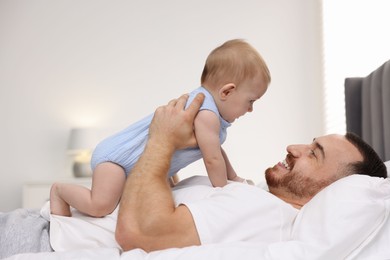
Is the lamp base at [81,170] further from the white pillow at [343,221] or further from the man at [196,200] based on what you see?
the white pillow at [343,221]

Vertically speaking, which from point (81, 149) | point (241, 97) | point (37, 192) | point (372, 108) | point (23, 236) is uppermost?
point (241, 97)

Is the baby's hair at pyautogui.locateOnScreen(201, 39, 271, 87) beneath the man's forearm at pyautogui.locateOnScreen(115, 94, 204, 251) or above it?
above

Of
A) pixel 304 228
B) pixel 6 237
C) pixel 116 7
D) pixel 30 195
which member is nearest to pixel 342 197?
pixel 304 228

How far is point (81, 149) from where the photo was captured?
4.30 meters

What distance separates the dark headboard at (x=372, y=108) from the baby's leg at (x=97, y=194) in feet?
5.04

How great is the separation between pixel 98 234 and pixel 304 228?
0.55 meters

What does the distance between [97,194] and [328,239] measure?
672 millimetres

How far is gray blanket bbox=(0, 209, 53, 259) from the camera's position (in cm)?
127

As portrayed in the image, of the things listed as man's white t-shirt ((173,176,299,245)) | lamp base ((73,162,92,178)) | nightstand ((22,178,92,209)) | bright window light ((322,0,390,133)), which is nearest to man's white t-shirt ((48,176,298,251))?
man's white t-shirt ((173,176,299,245))

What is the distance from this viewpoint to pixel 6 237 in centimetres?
129

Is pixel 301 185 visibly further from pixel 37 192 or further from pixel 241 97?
pixel 37 192

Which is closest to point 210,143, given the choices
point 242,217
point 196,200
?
point 196,200

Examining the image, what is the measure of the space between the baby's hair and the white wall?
117 inches

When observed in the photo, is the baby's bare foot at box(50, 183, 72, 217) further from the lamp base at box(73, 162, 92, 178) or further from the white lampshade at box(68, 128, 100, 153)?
the white lampshade at box(68, 128, 100, 153)
